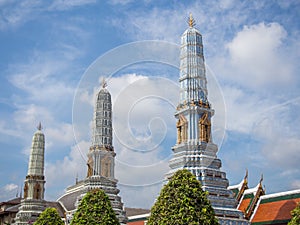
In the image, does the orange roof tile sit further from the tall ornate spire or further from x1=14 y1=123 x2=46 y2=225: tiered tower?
x1=14 y1=123 x2=46 y2=225: tiered tower

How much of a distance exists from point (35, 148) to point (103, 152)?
14007 mm

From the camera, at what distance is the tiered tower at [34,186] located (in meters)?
50.2

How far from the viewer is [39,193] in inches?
2047

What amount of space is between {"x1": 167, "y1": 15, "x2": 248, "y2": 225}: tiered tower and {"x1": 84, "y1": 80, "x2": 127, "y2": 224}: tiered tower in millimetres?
11974

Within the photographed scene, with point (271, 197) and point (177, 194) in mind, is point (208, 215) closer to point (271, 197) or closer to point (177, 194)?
point (177, 194)

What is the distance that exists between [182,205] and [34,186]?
34.4 meters

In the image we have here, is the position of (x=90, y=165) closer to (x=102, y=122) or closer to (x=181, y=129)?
(x=102, y=122)

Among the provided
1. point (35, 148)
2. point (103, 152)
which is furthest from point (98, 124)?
point (35, 148)

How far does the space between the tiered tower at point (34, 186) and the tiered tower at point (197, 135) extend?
2438 centimetres

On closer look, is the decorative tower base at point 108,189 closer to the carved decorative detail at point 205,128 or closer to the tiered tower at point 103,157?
the tiered tower at point 103,157

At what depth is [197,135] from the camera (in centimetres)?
3216

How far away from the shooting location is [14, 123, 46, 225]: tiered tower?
50188 mm

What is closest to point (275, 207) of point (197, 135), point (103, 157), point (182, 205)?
point (197, 135)

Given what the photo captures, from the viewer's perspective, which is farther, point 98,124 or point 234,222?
point 98,124
